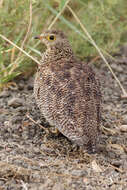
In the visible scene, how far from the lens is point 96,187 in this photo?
111 inches

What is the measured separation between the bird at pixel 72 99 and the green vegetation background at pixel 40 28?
669 millimetres

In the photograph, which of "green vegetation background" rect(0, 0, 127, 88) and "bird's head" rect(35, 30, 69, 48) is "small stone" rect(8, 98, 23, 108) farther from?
"bird's head" rect(35, 30, 69, 48)

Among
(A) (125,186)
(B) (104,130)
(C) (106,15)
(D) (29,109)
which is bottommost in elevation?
(A) (125,186)

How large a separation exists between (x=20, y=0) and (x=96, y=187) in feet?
7.88

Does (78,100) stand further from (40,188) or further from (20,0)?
(20,0)

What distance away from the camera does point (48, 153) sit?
3250mm

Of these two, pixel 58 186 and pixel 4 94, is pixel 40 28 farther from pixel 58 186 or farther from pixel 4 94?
pixel 58 186

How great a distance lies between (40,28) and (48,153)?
2.35 m

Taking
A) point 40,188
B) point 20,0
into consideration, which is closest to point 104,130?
point 40,188

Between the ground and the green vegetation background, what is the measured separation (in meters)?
0.32

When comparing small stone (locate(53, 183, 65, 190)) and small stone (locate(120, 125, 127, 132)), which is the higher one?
small stone (locate(120, 125, 127, 132))

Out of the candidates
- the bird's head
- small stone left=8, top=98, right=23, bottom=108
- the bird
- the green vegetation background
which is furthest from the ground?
the bird's head

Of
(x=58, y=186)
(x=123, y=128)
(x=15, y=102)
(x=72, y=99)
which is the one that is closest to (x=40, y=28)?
(x=15, y=102)

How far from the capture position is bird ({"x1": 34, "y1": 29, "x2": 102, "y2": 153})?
302 cm
